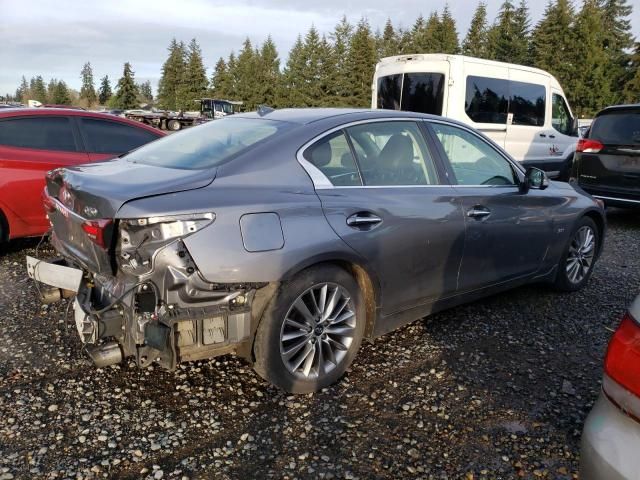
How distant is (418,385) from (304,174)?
4.71 feet

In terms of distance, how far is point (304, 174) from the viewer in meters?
3.06

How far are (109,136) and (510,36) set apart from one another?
61.0 meters

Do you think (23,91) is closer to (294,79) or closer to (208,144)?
(294,79)

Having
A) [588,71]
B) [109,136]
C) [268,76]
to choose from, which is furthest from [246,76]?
[109,136]

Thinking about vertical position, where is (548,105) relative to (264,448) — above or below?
above

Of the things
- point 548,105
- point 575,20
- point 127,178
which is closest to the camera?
point 127,178

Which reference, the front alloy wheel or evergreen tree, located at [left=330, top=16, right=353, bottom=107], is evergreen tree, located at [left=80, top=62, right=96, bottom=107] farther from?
the front alloy wheel

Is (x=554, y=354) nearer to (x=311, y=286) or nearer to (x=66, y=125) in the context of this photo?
(x=311, y=286)

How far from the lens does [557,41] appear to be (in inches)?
2094

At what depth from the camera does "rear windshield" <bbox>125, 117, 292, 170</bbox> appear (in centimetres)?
312

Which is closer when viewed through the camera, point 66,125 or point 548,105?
point 66,125

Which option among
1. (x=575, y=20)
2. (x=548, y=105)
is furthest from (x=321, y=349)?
(x=575, y=20)

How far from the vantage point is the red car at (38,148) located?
5.38 metres

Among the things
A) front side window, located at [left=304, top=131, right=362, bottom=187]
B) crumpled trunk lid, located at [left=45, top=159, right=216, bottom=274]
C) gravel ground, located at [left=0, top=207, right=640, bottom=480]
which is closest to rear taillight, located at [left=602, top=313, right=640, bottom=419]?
gravel ground, located at [left=0, top=207, right=640, bottom=480]
